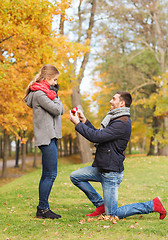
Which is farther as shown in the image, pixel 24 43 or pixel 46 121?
pixel 24 43

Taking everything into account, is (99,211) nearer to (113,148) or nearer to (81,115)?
(113,148)

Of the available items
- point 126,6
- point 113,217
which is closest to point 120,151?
point 113,217

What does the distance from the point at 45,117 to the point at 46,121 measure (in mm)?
62

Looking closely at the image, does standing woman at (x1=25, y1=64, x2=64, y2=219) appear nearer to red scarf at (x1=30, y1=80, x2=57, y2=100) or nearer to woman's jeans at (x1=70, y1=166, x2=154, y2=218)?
red scarf at (x1=30, y1=80, x2=57, y2=100)

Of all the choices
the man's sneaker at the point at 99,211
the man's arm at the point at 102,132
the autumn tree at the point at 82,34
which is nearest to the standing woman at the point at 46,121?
the man's arm at the point at 102,132

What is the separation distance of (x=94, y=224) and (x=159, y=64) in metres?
21.9

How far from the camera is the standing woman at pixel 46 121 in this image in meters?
4.25

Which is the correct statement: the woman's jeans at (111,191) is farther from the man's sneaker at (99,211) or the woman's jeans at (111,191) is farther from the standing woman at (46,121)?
the standing woman at (46,121)

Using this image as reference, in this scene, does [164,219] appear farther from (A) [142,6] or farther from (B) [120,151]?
(A) [142,6]

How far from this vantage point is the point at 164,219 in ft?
15.1

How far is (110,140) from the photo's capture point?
421 cm

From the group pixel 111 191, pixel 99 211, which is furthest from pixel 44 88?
pixel 99 211

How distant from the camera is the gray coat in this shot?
424 cm

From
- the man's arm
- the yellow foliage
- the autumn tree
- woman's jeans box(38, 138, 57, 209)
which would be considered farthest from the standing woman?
the autumn tree
